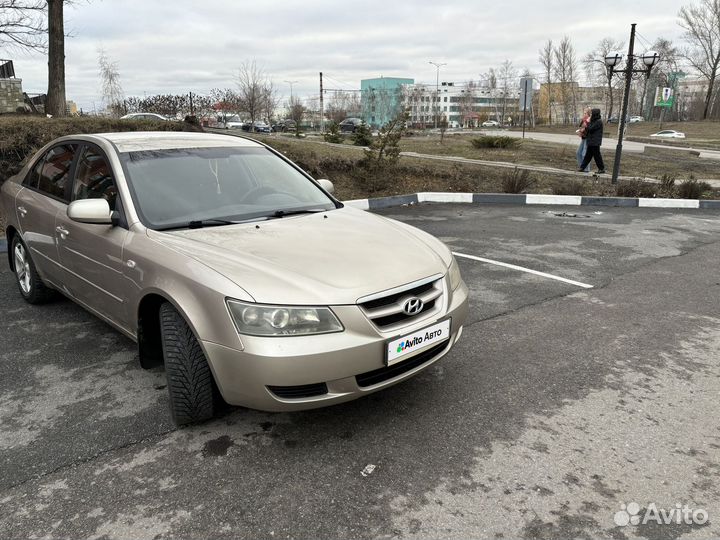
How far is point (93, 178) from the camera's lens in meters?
3.80

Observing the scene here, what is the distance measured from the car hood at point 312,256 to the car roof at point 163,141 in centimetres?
102

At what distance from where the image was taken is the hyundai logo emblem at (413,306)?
2.75 metres

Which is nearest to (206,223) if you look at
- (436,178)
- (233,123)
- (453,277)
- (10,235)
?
(453,277)

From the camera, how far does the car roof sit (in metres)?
3.85

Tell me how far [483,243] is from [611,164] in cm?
1183

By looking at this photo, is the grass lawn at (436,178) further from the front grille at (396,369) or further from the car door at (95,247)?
the front grille at (396,369)

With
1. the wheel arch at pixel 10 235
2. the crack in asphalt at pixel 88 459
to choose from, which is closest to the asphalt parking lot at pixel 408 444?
the crack in asphalt at pixel 88 459

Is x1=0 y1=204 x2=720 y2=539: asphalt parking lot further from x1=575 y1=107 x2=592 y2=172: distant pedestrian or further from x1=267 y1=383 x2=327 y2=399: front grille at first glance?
x1=575 y1=107 x2=592 y2=172: distant pedestrian

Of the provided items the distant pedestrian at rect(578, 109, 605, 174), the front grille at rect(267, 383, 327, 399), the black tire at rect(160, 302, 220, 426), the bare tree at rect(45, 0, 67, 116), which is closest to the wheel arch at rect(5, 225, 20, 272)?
the black tire at rect(160, 302, 220, 426)

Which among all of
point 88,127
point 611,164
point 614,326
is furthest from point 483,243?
point 611,164

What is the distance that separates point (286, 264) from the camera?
9.04 ft

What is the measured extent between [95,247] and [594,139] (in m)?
13.5

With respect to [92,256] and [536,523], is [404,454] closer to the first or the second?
[536,523]

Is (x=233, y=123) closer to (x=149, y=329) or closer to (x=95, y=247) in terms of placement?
(x=95, y=247)
